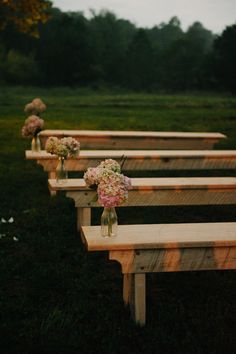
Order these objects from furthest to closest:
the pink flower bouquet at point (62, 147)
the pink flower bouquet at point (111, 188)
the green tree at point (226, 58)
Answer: the green tree at point (226, 58) → the pink flower bouquet at point (62, 147) → the pink flower bouquet at point (111, 188)

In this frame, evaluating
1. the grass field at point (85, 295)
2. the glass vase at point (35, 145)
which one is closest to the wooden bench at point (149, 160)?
the glass vase at point (35, 145)

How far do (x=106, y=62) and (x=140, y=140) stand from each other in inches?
A: 2008

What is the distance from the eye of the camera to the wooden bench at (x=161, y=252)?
3805 millimetres

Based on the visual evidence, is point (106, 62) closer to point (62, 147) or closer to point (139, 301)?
point (62, 147)

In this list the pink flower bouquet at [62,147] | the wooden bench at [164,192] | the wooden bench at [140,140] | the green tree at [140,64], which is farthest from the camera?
the green tree at [140,64]

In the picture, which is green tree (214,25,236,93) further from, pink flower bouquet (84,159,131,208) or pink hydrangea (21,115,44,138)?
pink flower bouquet (84,159,131,208)

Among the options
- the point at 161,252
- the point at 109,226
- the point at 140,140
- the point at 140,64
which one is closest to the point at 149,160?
the point at 140,140

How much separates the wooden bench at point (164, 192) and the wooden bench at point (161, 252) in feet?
5.54

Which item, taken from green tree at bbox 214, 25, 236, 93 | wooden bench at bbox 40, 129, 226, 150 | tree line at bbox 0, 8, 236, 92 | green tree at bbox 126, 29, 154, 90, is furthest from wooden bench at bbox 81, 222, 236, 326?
green tree at bbox 126, 29, 154, 90

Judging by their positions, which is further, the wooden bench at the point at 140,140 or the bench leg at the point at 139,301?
the wooden bench at the point at 140,140

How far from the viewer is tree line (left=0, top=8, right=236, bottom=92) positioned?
43938 mm

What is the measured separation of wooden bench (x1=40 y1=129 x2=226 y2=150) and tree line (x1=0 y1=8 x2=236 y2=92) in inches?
1276

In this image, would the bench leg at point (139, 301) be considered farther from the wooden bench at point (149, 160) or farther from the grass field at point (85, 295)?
the wooden bench at point (149, 160)

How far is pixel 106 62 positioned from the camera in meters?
59.4
